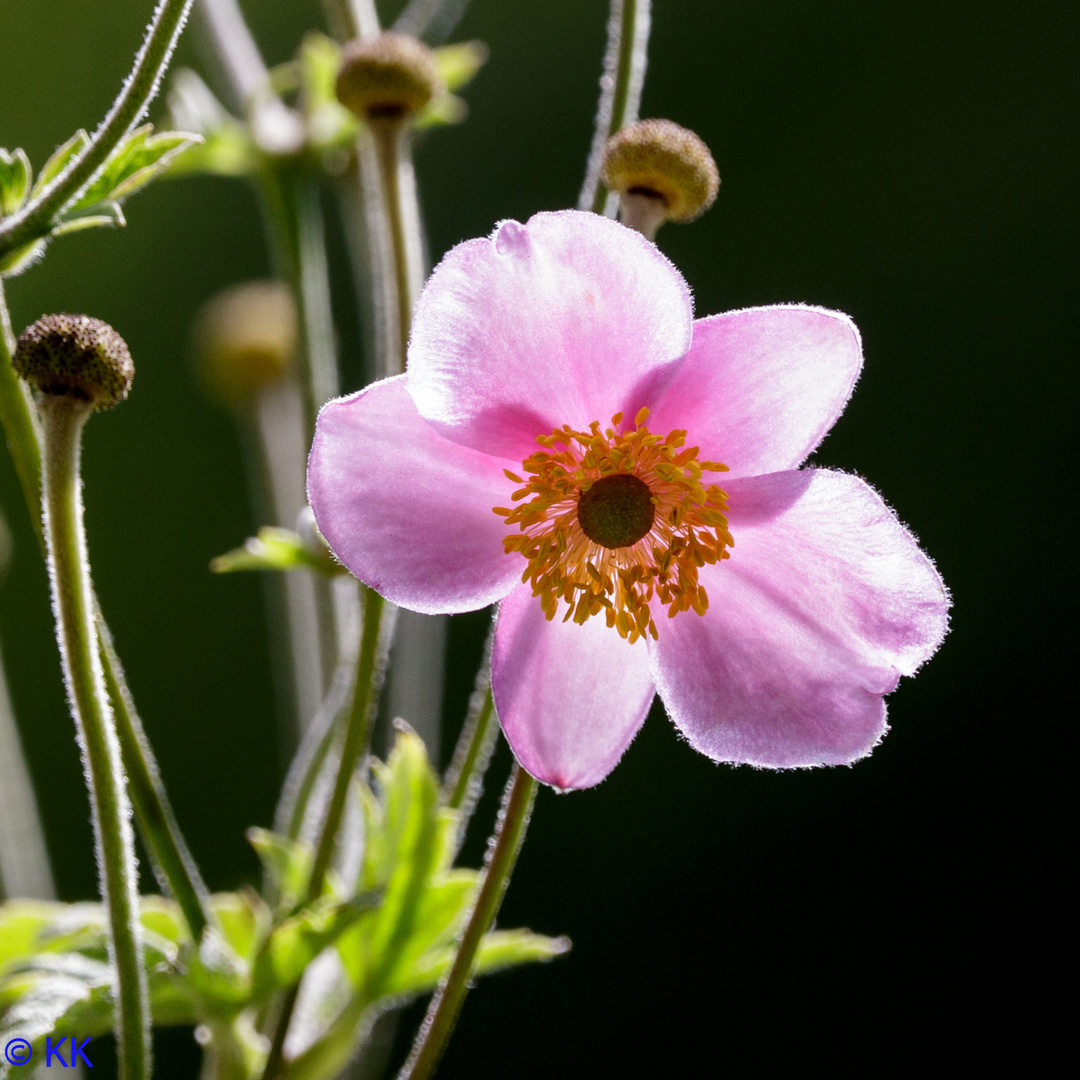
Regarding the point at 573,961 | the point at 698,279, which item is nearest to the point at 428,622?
the point at 573,961

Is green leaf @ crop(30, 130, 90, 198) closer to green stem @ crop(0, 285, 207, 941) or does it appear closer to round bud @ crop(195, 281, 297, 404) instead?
green stem @ crop(0, 285, 207, 941)

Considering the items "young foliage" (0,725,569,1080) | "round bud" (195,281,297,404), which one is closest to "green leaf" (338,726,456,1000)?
"young foliage" (0,725,569,1080)

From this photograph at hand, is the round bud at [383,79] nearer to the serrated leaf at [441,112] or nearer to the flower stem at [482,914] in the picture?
the serrated leaf at [441,112]

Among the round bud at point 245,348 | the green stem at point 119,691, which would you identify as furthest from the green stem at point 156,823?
the round bud at point 245,348

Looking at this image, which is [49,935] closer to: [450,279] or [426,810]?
[426,810]

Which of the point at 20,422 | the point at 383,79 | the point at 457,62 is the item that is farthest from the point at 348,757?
the point at 457,62

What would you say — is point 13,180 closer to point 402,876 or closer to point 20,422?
point 20,422
